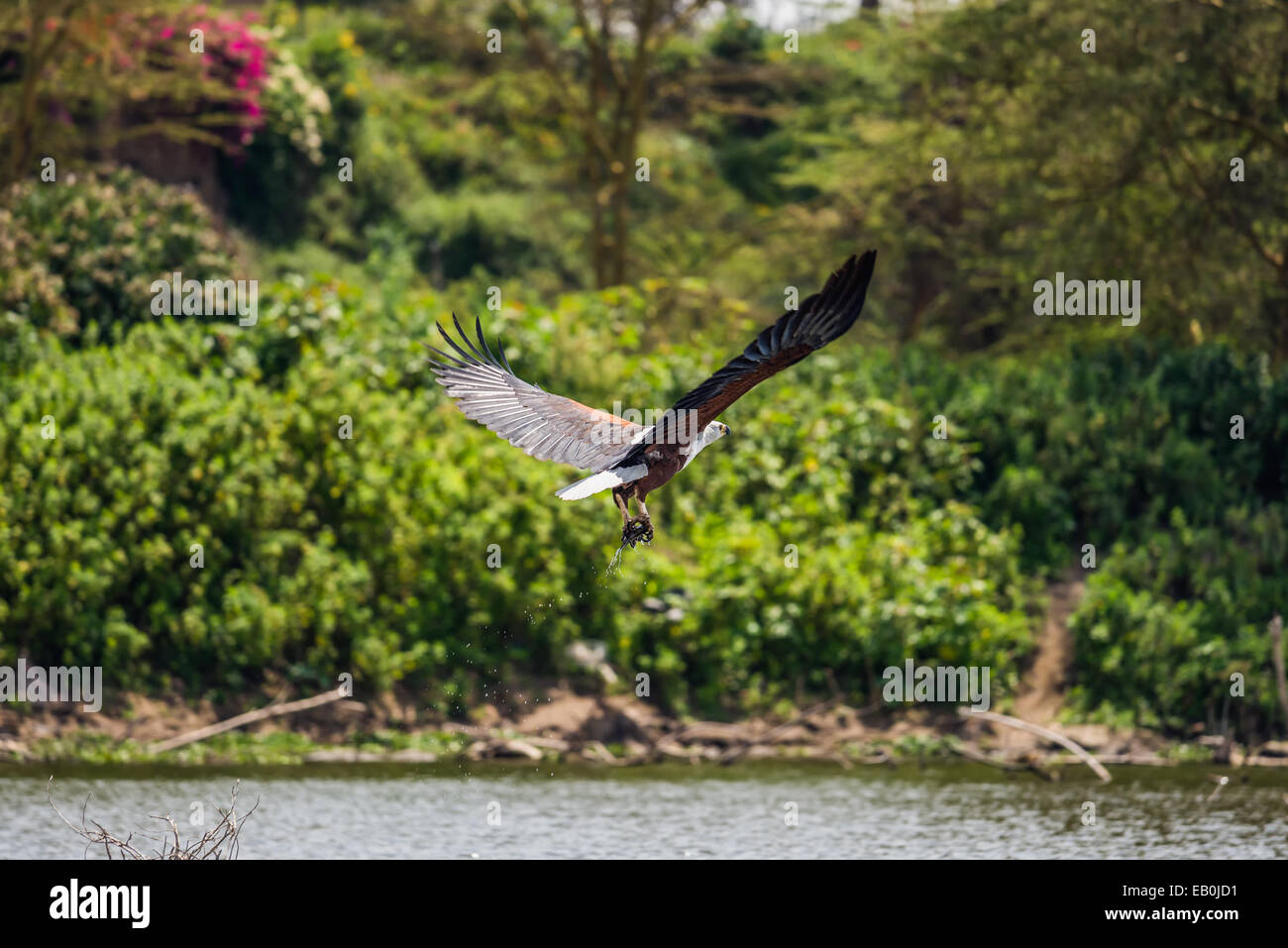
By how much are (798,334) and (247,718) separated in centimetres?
957

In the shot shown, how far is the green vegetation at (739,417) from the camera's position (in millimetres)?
17984

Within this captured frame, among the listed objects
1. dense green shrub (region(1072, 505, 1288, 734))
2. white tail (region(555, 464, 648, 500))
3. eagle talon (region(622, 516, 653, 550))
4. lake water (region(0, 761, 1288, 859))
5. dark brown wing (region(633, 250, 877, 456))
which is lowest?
lake water (region(0, 761, 1288, 859))

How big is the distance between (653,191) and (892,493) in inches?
466

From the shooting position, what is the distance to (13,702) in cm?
1680

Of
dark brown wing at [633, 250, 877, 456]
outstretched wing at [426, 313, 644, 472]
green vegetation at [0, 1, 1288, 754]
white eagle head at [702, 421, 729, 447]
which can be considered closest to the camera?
dark brown wing at [633, 250, 877, 456]

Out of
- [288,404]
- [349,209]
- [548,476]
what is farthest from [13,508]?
[349,209]

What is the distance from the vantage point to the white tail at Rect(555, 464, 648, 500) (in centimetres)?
947

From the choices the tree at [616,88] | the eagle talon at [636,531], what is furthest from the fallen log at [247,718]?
the tree at [616,88]

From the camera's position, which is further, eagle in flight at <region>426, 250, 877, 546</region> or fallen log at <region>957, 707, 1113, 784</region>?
fallen log at <region>957, 707, 1113, 784</region>

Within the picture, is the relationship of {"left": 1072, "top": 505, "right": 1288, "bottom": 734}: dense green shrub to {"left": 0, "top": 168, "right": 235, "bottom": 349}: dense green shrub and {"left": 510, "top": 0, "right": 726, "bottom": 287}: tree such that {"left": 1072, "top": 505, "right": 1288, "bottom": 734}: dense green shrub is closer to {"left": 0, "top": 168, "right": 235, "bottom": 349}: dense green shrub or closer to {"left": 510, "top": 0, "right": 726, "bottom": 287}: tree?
{"left": 510, "top": 0, "right": 726, "bottom": 287}: tree

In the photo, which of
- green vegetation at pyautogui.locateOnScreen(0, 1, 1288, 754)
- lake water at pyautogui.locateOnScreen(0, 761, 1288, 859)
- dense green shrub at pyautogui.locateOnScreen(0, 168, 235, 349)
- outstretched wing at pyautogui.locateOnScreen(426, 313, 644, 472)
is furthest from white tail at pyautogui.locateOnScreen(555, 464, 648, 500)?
dense green shrub at pyautogui.locateOnScreen(0, 168, 235, 349)

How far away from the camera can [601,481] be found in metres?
9.52

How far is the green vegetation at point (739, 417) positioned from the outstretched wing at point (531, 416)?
7089 millimetres

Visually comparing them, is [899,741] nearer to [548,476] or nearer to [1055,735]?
[1055,735]
